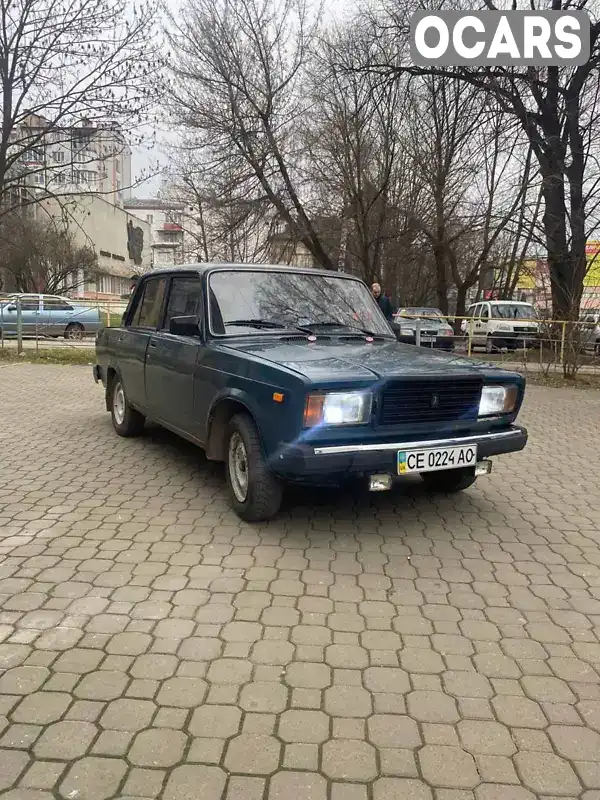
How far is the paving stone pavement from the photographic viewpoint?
2.11 m

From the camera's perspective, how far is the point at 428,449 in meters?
3.96

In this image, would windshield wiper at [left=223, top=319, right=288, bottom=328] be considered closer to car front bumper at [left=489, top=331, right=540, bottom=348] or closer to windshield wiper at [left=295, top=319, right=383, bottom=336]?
windshield wiper at [left=295, top=319, right=383, bottom=336]

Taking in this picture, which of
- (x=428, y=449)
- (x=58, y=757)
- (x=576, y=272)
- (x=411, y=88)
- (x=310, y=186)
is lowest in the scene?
(x=58, y=757)

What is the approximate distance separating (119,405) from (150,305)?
142cm

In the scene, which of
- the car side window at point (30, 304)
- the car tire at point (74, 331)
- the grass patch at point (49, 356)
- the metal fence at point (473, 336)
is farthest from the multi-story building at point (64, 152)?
the car tire at point (74, 331)

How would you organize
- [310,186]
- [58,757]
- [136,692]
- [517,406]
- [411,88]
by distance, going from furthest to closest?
1. [310,186]
2. [411,88]
3. [517,406]
4. [136,692]
5. [58,757]

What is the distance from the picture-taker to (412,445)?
393 cm

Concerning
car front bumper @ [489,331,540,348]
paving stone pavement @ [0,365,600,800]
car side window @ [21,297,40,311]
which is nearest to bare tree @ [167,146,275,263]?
car side window @ [21,297,40,311]

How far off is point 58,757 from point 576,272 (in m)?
16.3

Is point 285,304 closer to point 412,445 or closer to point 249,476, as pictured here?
point 249,476

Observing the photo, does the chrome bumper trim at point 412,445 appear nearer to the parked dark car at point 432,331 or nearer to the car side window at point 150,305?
the car side window at point 150,305

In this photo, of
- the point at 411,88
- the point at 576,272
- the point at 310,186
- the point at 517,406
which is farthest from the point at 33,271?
the point at 517,406

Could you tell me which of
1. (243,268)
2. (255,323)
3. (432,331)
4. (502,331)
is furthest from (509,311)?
(255,323)

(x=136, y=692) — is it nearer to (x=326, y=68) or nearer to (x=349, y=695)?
(x=349, y=695)
